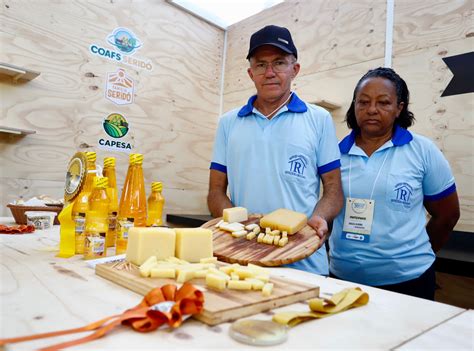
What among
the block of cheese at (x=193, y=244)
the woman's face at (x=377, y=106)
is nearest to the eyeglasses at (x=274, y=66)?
the woman's face at (x=377, y=106)

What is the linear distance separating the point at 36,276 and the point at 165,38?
118 inches

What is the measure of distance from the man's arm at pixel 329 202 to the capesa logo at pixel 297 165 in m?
0.12

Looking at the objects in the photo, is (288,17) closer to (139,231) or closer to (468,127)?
(468,127)

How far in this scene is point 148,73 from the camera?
3.27 meters

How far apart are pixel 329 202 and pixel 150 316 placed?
106 cm

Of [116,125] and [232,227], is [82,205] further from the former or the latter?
[116,125]

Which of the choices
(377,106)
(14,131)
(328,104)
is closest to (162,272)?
(377,106)

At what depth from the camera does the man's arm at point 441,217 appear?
170 centimetres

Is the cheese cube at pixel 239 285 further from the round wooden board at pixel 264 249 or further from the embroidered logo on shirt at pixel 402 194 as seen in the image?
the embroidered logo on shirt at pixel 402 194

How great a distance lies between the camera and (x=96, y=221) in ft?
3.43

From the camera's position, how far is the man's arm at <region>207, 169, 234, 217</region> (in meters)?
1.66

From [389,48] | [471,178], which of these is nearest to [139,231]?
[471,178]

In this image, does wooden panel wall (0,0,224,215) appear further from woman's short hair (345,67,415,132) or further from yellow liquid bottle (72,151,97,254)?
woman's short hair (345,67,415,132)

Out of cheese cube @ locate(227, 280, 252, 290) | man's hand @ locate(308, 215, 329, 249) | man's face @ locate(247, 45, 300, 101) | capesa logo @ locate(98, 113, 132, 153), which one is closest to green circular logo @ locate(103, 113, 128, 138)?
capesa logo @ locate(98, 113, 132, 153)
